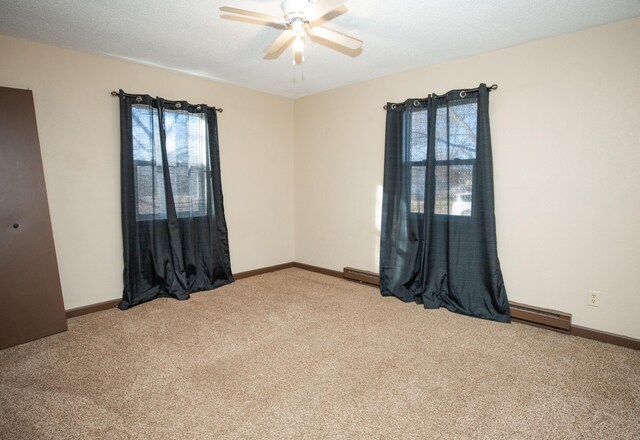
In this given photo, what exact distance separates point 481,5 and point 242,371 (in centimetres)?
291

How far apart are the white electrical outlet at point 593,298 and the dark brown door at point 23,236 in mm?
4335

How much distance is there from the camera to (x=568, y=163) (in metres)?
2.59

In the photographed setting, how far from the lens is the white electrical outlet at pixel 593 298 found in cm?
254

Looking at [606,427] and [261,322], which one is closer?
[606,427]

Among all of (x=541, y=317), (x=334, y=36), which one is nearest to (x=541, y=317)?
(x=541, y=317)

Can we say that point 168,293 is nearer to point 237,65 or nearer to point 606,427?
point 237,65

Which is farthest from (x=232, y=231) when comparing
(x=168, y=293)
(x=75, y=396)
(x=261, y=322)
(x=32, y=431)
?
(x=32, y=431)

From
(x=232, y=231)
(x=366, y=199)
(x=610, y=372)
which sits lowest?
(x=610, y=372)

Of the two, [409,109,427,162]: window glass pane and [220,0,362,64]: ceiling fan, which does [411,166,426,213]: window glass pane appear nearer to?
[409,109,427,162]: window glass pane

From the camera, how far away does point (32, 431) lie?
158 centimetres

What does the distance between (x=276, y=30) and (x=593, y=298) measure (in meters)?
3.28

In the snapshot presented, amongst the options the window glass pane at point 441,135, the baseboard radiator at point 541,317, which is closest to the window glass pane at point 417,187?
the window glass pane at point 441,135

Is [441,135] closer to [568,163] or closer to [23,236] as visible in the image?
[568,163]

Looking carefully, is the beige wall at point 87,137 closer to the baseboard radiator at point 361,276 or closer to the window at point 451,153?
the baseboard radiator at point 361,276
